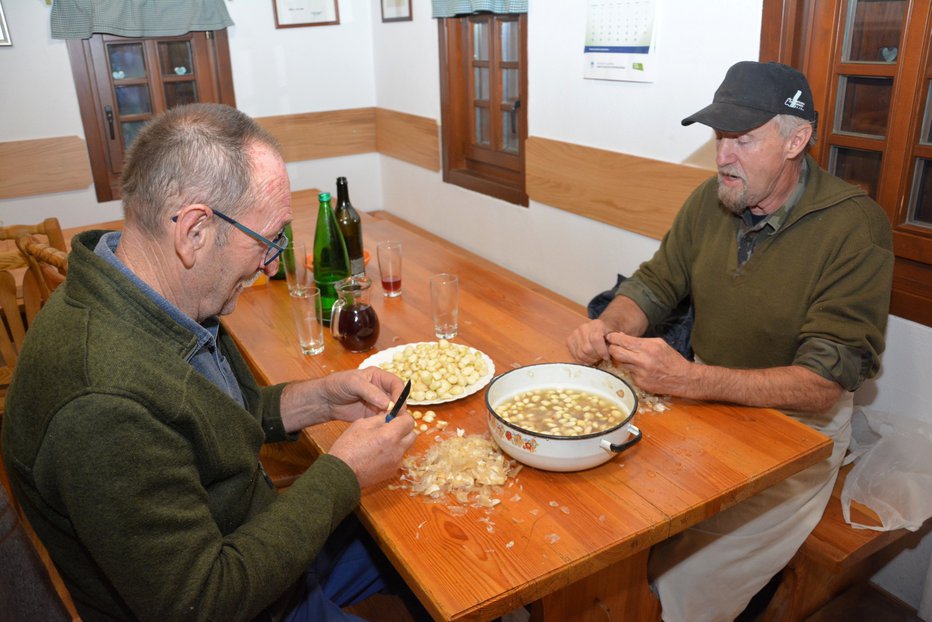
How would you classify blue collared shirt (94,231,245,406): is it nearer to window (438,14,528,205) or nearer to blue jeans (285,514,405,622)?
blue jeans (285,514,405,622)

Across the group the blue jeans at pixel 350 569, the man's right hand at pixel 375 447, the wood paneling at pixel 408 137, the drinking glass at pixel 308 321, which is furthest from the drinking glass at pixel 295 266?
the wood paneling at pixel 408 137

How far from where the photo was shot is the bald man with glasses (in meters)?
0.94

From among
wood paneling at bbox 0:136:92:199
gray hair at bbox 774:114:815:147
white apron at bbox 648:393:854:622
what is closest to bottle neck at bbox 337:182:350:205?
gray hair at bbox 774:114:815:147

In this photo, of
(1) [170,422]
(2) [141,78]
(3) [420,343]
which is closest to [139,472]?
(1) [170,422]

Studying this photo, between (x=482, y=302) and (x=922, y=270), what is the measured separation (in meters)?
1.19

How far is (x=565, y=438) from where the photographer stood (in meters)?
1.21

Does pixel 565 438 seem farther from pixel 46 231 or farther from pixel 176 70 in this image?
pixel 176 70

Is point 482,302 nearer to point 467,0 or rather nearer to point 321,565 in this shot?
point 321,565

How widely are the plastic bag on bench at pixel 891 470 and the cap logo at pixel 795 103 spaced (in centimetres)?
90

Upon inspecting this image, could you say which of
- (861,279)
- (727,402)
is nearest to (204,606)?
(727,402)

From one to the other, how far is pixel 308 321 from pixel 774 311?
1143 mm

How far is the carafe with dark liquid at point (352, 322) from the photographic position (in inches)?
70.0

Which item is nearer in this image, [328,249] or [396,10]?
[328,249]

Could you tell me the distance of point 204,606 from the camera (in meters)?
0.98
